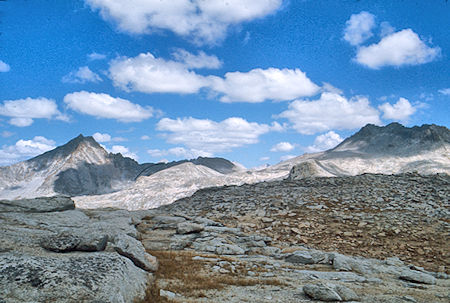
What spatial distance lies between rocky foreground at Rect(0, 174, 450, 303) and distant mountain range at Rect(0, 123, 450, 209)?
116ft

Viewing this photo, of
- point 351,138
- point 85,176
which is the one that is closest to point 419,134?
point 351,138

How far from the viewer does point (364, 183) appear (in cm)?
2695

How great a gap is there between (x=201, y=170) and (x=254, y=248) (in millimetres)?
156577

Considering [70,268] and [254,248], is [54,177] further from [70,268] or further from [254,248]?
[70,268]

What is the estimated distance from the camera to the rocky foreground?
750cm

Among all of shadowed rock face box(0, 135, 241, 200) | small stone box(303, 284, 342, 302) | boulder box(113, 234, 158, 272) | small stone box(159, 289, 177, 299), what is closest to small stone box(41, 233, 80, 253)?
boulder box(113, 234, 158, 272)

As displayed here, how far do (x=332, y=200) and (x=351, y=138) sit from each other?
15370 cm

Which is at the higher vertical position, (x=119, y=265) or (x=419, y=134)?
(x=419, y=134)

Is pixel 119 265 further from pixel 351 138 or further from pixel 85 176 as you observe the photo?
pixel 85 176

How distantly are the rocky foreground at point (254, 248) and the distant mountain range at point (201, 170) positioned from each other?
3536 centimetres

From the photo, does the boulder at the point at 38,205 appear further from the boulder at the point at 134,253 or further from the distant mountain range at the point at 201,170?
the distant mountain range at the point at 201,170

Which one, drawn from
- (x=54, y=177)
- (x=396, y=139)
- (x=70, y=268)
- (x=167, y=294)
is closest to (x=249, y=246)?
(x=167, y=294)

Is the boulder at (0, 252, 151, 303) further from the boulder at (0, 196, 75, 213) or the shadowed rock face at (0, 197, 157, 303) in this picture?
the boulder at (0, 196, 75, 213)

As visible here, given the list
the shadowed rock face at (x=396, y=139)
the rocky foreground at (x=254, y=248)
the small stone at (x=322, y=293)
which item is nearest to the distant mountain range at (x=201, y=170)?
the shadowed rock face at (x=396, y=139)
